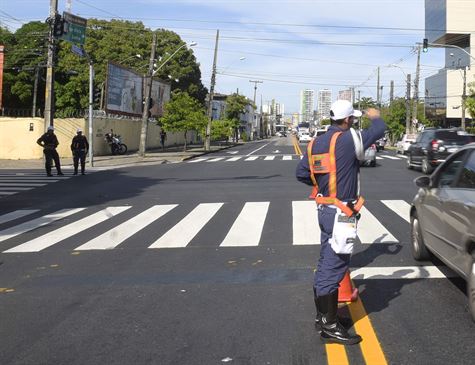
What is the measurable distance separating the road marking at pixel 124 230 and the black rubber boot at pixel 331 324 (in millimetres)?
4447

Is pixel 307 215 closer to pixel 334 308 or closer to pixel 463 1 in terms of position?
pixel 334 308

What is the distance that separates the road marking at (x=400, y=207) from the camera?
10499mm

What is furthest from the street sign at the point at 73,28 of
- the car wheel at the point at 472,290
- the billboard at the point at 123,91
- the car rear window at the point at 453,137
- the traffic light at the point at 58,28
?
the car wheel at the point at 472,290

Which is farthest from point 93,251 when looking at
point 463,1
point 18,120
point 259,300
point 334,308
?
point 463,1

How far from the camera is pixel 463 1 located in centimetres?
7419

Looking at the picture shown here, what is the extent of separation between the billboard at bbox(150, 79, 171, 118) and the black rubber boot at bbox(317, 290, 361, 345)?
45.9 meters

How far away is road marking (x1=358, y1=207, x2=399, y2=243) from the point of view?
8.23 m

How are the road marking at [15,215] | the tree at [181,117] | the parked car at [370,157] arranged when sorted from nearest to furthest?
the road marking at [15,215]
the parked car at [370,157]
the tree at [181,117]

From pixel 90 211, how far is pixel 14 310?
665 centimetres

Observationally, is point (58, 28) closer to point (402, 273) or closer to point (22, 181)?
point (22, 181)

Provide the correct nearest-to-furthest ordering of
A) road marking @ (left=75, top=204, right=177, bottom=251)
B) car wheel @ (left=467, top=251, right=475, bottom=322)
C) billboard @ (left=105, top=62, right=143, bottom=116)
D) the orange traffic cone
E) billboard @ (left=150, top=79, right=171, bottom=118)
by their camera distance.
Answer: car wheel @ (left=467, top=251, right=475, bottom=322) → the orange traffic cone → road marking @ (left=75, top=204, right=177, bottom=251) → billboard @ (left=105, top=62, right=143, bottom=116) → billboard @ (left=150, top=79, right=171, bottom=118)

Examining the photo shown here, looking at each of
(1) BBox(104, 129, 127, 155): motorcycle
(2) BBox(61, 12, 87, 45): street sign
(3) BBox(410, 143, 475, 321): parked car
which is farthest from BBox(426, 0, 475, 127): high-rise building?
(3) BBox(410, 143, 475, 321): parked car

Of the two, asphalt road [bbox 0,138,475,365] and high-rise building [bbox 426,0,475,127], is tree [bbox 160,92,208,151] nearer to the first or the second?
asphalt road [bbox 0,138,475,365]

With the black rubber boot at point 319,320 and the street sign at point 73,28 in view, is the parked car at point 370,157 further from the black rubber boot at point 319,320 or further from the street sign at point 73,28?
the black rubber boot at point 319,320
